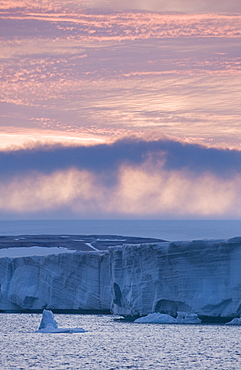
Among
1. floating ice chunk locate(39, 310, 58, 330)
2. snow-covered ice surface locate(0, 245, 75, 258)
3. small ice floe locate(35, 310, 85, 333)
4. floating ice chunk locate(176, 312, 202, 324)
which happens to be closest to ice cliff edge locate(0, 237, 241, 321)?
floating ice chunk locate(176, 312, 202, 324)

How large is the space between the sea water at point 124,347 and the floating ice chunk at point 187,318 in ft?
1.26

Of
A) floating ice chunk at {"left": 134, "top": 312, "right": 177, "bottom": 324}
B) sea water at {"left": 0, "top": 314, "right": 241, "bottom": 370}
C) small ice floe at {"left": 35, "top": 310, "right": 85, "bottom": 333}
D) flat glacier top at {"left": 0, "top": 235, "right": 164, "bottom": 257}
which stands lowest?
sea water at {"left": 0, "top": 314, "right": 241, "bottom": 370}

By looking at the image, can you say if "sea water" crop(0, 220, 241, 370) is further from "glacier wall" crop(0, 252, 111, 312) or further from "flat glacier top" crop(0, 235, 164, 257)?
"flat glacier top" crop(0, 235, 164, 257)

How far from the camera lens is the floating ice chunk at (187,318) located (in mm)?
23422

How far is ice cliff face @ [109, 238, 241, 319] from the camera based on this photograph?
22.8m

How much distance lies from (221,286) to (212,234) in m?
62.3

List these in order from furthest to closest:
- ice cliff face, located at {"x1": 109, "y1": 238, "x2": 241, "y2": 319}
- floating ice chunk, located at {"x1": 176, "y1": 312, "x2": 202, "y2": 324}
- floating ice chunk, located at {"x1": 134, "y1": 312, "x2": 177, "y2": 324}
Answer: floating ice chunk, located at {"x1": 134, "y1": 312, "x2": 177, "y2": 324}, floating ice chunk, located at {"x1": 176, "y1": 312, "x2": 202, "y2": 324}, ice cliff face, located at {"x1": 109, "y1": 238, "x2": 241, "y2": 319}

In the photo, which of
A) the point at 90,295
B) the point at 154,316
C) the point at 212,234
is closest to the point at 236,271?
the point at 154,316

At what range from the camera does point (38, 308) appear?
30406 millimetres

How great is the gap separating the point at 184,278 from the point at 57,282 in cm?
730

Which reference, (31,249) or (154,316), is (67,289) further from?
(31,249)

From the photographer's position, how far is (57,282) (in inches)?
1148

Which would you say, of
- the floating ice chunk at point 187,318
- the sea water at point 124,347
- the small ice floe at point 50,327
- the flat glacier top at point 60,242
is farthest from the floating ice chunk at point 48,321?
the flat glacier top at point 60,242

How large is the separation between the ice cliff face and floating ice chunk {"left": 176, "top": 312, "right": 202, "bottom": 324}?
16 cm
